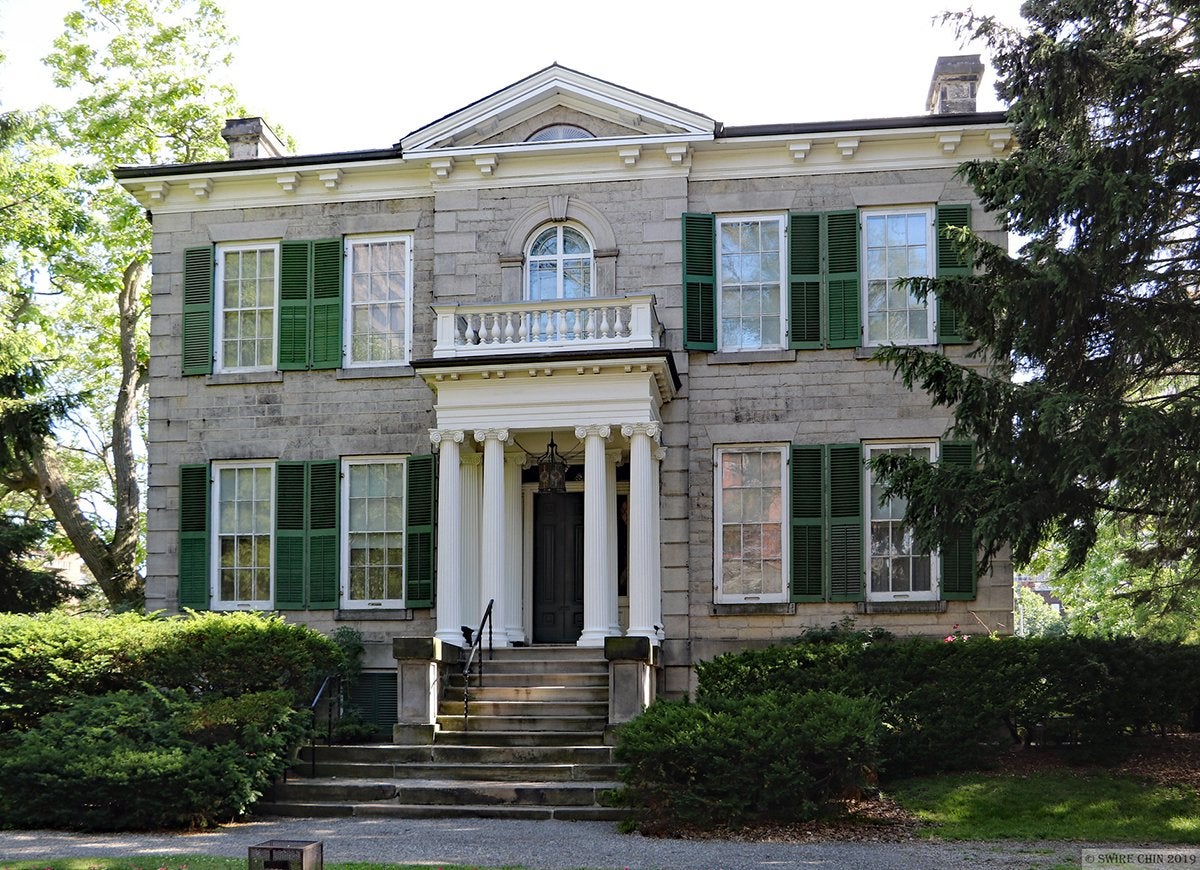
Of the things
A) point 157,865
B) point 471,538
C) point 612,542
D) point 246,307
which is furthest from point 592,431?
point 157,865

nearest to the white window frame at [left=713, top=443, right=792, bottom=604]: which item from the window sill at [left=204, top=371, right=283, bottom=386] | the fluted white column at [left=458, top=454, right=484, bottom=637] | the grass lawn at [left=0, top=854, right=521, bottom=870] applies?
the fluted white column at [left=458, top=454, right=484, bottom=637]

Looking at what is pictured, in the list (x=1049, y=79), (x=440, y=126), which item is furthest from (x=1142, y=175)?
(x=440, y=126)

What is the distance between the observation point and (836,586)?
17438mm

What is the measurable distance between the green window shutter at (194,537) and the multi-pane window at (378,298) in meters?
2.77

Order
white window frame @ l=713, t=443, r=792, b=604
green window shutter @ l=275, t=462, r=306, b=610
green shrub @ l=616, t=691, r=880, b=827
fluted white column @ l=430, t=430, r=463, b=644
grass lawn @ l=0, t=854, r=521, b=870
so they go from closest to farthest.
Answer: grass lawn @ l=0, t=854, r=521, b=870
green shrub @ l=616, t=691, r=880, b=827
fluted white column @ l=430, t=430, r=463, b=644
white window frame @ l=713, t=443, r=792, b=604
green window shutter @ l=275, t=462, r=306, b=610

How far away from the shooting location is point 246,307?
19.3 m

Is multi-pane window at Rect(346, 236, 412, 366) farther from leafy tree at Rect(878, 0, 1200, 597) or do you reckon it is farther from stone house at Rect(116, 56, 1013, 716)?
leafy tree at Rect(878, 0, 1200, 597)

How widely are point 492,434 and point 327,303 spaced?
3.81 m

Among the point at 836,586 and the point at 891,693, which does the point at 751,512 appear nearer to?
the point at 836,586

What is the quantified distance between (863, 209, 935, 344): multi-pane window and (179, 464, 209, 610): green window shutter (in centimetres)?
946

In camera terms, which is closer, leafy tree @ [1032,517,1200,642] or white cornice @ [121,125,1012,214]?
white cornice @ [121,125,1012,214]

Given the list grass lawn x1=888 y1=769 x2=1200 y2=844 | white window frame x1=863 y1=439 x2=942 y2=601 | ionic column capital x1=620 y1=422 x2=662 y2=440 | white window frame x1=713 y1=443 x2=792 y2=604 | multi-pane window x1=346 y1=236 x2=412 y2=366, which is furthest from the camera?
multi-pane window x1=346 y1=236 x2=412 y2=366

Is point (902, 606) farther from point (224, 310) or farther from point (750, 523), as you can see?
point (224, 310)

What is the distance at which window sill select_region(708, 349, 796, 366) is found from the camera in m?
17.9
